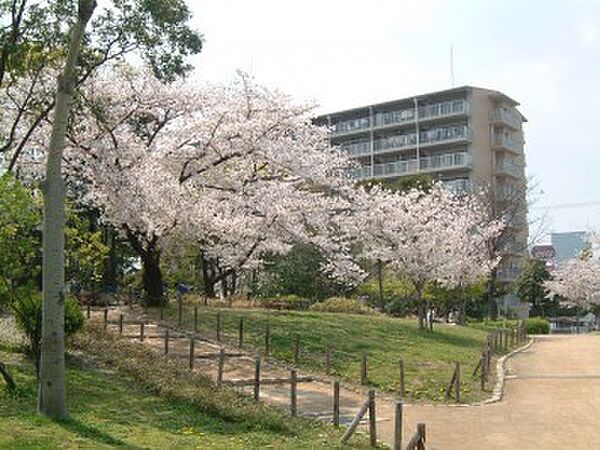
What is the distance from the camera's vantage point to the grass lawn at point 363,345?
63.2 ft

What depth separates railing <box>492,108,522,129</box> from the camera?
217ft

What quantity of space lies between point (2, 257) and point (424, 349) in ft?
51.5

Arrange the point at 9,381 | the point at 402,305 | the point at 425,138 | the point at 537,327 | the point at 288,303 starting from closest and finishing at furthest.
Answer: the point at 9,381 < the point at 288,303 < the point at 402,305 < the point at 537,327 < the point at 425,138

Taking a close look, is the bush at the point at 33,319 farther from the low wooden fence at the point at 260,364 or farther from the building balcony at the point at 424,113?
the building balcony at the point at 424,113

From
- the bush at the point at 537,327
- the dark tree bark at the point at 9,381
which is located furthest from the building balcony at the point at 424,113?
the dark tree bark at the point at 9,381

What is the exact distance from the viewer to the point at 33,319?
1516 cm

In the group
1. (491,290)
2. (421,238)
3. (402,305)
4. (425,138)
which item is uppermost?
(425,138)

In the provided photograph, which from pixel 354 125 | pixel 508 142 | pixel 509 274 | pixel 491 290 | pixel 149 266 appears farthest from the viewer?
pixel 354 125

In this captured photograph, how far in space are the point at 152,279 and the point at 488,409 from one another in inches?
569

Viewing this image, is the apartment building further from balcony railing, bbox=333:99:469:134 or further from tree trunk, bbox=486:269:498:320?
tree trunk, bbox=486:269:498:320

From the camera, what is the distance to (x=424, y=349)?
25453 millimetres

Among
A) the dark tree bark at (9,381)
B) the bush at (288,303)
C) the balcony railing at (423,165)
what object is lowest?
the dark tree bark at (9,381)

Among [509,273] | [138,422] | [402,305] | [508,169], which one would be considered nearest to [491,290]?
[402,305]

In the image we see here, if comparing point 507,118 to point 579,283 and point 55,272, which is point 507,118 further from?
point 55,272
